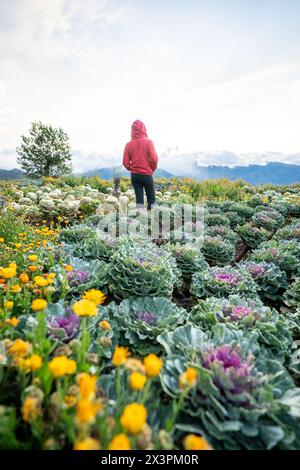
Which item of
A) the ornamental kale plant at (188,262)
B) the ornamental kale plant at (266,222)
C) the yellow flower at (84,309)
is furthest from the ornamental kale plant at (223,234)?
the yellow flower at (84,309)

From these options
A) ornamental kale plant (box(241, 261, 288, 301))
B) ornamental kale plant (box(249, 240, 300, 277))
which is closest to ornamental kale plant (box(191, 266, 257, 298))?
ornamental kale plant (box(241, 261, 288, 301))

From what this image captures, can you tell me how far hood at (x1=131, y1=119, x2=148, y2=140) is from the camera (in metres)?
5.50

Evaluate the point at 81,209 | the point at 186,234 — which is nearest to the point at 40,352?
the point at 186,234

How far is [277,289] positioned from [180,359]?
6.42 ft

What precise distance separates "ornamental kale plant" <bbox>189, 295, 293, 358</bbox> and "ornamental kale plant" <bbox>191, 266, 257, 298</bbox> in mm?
410

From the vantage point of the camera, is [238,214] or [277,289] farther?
[238,214]

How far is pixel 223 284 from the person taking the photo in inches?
99.3

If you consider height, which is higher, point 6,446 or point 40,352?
point 40,352

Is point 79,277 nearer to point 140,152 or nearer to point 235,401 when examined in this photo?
point 235,401

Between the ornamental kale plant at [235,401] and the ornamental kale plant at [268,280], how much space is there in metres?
1.69

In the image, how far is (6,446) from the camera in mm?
861

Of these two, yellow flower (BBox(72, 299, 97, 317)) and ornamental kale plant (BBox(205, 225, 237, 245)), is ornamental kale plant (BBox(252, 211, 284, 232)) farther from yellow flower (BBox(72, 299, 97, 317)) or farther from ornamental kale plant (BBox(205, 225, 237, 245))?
yellow flower (BBox(72, 299, 97, 317))

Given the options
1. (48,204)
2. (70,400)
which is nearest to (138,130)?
(48,204)

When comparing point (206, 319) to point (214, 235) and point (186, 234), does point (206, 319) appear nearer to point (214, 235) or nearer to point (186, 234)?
point (186, 234)
